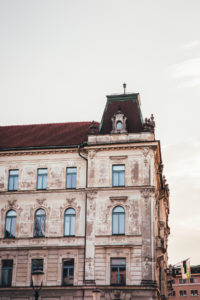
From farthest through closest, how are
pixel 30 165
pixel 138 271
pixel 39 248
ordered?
pixel 30 165 → pixel 39 248 → pixel 138 271

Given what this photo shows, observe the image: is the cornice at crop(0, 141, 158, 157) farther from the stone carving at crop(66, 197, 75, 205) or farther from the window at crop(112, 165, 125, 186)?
the stone carving at crop(66, 197, 75, 205)

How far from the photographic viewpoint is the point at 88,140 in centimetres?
4316

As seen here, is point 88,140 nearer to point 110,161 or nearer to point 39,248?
point 110,161

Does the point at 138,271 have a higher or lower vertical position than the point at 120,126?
lower

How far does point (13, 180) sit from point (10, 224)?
3936mm

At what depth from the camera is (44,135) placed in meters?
47.0

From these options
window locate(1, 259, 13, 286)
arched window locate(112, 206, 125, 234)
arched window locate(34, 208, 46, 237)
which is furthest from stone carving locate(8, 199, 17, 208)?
arched window locate(112, 206, 125, 234)

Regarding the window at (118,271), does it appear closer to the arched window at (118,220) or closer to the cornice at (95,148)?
the arched window at (118,220)

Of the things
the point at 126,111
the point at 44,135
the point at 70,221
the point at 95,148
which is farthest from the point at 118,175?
the point at 44,135

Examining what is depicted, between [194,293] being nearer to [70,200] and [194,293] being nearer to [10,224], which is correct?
[70,200]

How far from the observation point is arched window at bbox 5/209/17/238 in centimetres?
4281

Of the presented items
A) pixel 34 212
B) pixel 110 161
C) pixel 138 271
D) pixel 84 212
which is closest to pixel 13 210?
pixel 34 212

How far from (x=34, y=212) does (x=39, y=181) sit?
2.81 meters

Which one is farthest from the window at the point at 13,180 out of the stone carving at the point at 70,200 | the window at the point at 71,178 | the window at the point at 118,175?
the window at the point at 118,175
